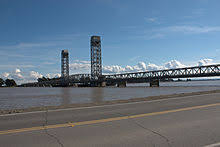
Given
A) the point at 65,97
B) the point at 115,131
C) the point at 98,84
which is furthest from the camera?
the point at 98,84

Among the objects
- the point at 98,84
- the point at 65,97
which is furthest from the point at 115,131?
the point at 98,84

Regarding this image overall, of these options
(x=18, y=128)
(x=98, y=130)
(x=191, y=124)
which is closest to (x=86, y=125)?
(x=98, y=130)

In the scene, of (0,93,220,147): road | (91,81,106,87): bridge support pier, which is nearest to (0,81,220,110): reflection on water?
(0,93,220,147): road

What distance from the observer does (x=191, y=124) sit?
28.1 ft

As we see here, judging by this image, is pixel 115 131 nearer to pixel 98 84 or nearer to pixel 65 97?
pixel 65 97

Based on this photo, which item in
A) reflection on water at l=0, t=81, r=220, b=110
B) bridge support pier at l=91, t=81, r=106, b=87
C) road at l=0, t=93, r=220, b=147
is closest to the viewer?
road at l=0, t=93, r=220, b=147

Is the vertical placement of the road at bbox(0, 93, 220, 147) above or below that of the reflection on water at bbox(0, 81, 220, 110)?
above

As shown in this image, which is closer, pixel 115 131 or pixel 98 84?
pixel 115 131

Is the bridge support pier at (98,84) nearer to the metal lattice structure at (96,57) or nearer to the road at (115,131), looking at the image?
the metal lattice structure at (96,57)

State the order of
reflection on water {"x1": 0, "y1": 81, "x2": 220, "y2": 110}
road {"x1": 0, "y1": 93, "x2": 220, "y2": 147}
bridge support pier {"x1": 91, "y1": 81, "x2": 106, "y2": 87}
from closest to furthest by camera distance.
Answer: road {"x1": 0, "y1": 93, "x2": 220, "y2": 147} < reflection on water {"x1": 0, "y1": 81, "x2": 220, "y2": 110} < bridge support pier {"x1": 91, "y1": 81, "x2": 106, "y2": 87}

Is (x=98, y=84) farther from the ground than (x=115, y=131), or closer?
closer

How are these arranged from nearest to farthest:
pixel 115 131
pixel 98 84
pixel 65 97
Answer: pixel 115 131, pixel 65 97, pixel 98 84

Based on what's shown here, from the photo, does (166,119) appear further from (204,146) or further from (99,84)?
(99,84)

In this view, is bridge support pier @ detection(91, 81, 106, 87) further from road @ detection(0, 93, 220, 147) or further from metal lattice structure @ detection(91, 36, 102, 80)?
road @ detection(0, 93, 220, 147)
